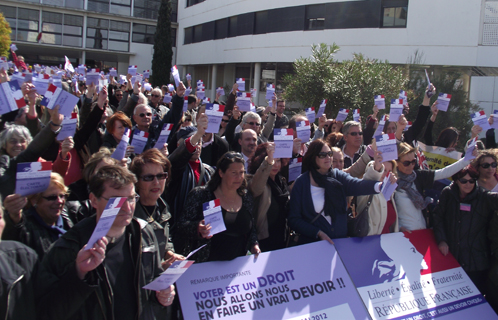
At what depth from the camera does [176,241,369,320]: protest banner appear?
352cm

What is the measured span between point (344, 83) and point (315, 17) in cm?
1228

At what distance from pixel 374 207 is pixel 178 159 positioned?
209cm

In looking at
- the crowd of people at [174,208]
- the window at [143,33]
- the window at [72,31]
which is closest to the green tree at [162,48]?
the window at [143,33]

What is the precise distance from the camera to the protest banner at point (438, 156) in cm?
607

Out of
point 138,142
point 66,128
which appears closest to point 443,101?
point 138,142

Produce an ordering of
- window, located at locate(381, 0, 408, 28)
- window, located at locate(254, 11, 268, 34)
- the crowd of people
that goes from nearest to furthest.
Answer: the crowd of people, window, located at locate(381, 0, 408, 28), window, located at locate(254, 11, 268, 34)

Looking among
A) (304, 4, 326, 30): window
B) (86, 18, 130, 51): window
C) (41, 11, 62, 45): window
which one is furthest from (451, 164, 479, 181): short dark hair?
(41, 11, 62, 45): window

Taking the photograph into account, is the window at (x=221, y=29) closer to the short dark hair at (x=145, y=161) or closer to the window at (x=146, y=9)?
the window at (x=146, y=9)

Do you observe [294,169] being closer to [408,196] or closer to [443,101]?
[408,196]

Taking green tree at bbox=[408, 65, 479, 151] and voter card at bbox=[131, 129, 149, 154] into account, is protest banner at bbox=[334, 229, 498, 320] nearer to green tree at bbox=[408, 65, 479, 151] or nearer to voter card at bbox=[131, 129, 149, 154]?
voter card at bbox=[131, 129, 149, 154]

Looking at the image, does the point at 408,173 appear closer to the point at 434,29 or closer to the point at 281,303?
the point at 281,303

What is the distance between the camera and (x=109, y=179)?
267 centimetres

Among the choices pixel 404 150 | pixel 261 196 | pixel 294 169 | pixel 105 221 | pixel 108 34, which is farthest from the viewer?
pixel 108 34

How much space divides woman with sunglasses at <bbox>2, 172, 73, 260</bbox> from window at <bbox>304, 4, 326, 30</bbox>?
74.5 ft
